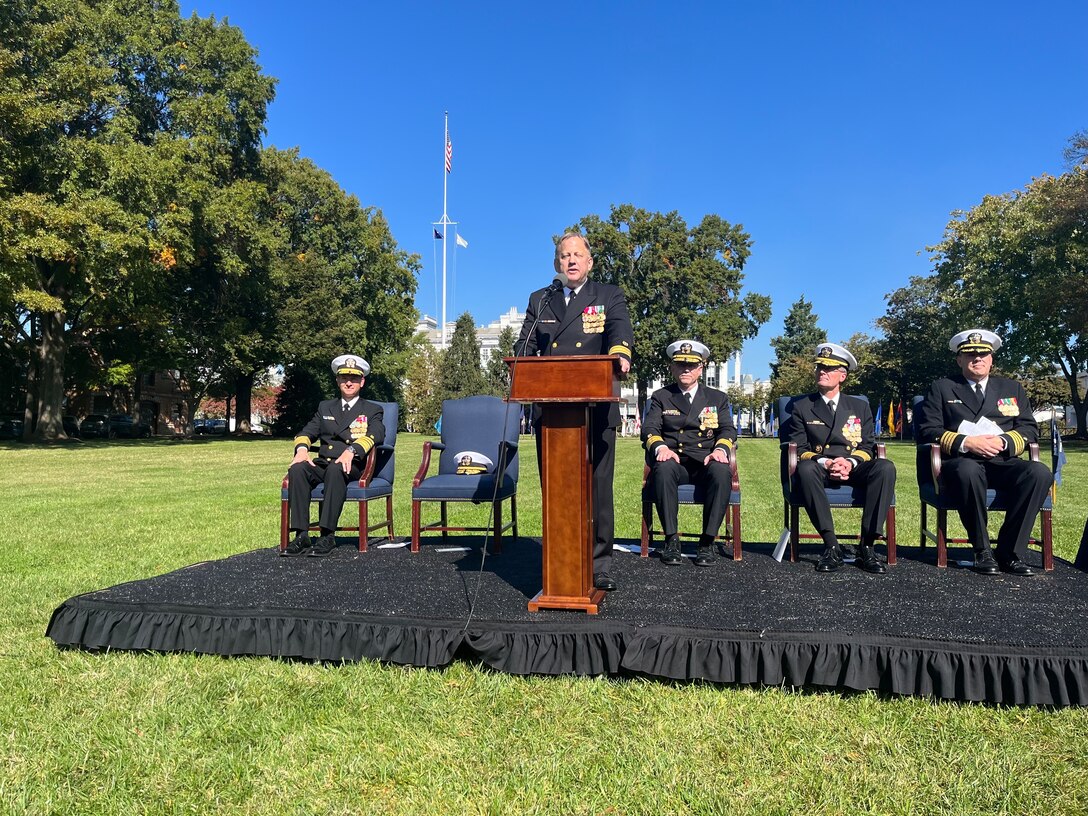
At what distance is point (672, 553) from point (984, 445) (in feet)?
6.89

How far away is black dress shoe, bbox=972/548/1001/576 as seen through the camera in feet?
15.0

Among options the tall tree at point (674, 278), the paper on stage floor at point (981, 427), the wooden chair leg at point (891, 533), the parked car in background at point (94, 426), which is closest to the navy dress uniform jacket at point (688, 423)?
the wooden chair leg at point (891, 533)

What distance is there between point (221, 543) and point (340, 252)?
111 feet

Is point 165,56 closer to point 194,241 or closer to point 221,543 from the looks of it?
point 194,241

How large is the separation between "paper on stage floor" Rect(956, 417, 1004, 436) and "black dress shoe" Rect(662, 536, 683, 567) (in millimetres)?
2060

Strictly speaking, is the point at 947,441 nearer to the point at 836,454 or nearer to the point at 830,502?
the point at 836,454

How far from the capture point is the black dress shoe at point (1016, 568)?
451 centimetres

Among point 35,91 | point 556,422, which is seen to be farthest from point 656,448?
point 35,91

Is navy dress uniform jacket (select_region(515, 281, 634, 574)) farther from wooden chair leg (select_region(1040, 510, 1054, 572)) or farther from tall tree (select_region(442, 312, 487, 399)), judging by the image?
tall tree (select_region(442, 312, 487, 399))

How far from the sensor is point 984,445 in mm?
4805

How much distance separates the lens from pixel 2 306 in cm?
2231

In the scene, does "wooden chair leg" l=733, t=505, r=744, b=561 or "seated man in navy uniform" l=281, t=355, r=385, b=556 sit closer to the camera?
"wooden chair leg" l=733, t=505, r=744, b=561

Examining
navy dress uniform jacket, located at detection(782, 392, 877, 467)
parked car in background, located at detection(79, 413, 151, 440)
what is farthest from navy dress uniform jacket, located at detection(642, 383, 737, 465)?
parked car in background, located at detection(79, 413, 151, 440)

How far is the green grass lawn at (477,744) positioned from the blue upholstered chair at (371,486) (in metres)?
1.99
